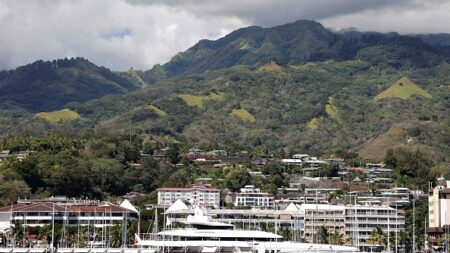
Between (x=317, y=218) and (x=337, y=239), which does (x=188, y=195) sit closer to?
(x=317, y=218)

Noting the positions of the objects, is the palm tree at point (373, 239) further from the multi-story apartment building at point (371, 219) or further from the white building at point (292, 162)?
the white building at point (292, 162)

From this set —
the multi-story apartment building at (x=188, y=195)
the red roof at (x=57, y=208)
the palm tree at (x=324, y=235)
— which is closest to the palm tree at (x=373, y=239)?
the palm tree at (x=324, y=235)

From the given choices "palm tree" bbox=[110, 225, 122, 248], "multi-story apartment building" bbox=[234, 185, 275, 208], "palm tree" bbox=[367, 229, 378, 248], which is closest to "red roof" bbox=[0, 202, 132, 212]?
"palm tree" bbox=[110, 225, 122, 248]

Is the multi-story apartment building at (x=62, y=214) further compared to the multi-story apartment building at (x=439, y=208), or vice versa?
the multi-story apartment building at (x=439, y=208)

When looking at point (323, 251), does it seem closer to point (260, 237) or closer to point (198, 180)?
point (260, 237)

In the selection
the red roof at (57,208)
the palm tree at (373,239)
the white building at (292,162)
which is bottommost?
the palm tree at (373,239)

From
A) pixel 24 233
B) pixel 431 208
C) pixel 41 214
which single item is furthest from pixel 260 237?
pixel 431 208

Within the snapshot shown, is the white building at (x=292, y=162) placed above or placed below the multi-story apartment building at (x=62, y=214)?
above
